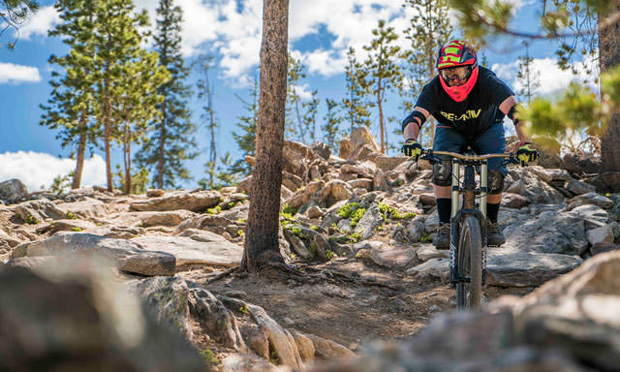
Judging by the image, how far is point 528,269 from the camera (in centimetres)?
631

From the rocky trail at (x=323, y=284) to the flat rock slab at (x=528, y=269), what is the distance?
2cm

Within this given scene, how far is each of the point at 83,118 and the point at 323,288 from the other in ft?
74.6

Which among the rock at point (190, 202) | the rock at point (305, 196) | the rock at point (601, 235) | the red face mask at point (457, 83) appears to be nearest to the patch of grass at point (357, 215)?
the rock at point (305, 196)

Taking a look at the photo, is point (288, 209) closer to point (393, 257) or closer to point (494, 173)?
point (393, 257)

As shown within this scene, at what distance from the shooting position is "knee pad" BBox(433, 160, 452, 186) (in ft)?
14.8

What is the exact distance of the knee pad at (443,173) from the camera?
4.52 metres

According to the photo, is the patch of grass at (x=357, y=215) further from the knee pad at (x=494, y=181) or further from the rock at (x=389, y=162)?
the knee pad at (x=494, y=181)

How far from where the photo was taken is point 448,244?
468cm

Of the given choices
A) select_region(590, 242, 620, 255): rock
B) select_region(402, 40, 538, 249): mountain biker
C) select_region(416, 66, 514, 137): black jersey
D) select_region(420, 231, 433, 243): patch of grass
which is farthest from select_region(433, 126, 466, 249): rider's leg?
select_region(420, 231, 433, 243): patch of grass

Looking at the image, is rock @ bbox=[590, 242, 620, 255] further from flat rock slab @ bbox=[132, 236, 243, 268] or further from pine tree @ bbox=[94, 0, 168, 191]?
pine tree @ bbox=[94, 0, 168, 191]

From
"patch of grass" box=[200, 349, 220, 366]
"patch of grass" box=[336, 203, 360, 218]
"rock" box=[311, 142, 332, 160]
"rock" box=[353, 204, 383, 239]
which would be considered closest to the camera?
"patch of grass" box=[200, 349, 220, 366]

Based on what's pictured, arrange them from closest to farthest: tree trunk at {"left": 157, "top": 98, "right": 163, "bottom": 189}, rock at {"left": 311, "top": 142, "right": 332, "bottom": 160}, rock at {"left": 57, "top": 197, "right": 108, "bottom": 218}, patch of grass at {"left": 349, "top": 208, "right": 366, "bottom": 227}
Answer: patch of grass at {"left": 349, "top": 208, "right": 366, "bottom": 227} < rock at {"left": 57, "top": 197, "right": 108, "bottom": 218} < rock at {"left": 311, "top": 142, "right": 332, "bottom": 160} < tree trunk at {"left": 157, "top": 98, "right": 163, "bottom": 189}

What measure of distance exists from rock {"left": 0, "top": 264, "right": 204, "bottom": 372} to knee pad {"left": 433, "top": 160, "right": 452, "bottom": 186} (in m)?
3.76

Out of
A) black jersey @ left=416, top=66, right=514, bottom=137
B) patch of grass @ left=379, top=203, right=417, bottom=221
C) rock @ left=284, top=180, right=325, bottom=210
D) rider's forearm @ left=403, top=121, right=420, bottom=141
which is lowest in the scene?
patch of grass @ left=379, top=203, right=417, bottom=221
